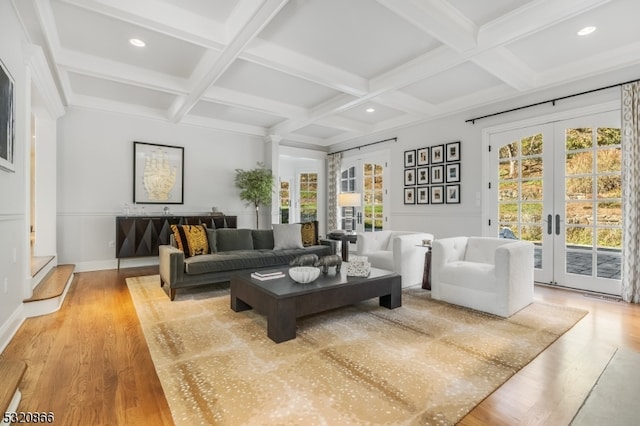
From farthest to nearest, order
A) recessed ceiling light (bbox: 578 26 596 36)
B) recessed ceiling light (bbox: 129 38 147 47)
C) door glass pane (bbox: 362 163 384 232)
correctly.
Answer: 1. door glass pane (bbox: 362 163 384 232)
2. recessed ceiling light (bbox: 129 38 147 47)
3. recessed ceiling light (bbox: 578 26 596 36)

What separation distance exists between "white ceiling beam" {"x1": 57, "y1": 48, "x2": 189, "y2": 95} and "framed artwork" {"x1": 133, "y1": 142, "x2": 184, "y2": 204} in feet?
5.92

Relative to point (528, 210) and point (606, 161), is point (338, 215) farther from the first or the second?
point (606, 161)

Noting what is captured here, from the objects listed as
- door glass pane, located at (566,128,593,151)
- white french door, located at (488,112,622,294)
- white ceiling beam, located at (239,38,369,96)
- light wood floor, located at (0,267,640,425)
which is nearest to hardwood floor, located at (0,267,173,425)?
light wood floor, located at (0,267,640,425)

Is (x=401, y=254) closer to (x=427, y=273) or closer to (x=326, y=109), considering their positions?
(x=427, y=273)

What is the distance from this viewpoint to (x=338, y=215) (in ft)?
24.9

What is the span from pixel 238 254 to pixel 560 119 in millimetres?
4636

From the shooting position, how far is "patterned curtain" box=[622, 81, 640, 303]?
351 centimetres

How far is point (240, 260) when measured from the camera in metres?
4.05

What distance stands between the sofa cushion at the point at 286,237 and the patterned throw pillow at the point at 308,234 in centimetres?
20

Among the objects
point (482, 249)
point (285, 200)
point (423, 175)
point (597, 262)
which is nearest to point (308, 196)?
point (285, 200)

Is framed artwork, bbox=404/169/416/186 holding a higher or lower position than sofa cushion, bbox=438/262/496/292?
higher

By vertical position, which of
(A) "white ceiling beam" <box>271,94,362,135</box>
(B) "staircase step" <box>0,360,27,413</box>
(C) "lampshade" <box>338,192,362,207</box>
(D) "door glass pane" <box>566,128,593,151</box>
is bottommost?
(B) "staircase step" <box>0,360,27,413</box>

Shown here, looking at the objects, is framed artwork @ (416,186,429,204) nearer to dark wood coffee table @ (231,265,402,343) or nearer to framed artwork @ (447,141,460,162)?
framed artwork @ (447,141,460,162)

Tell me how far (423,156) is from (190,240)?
4189mm
